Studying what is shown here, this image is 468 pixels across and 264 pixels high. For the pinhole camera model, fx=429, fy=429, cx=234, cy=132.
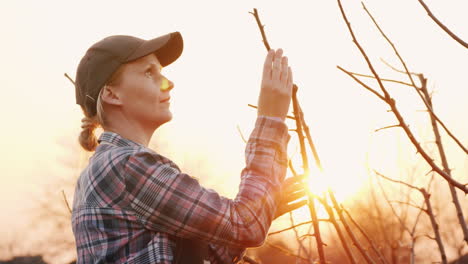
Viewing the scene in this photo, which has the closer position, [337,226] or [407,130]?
[407,130]

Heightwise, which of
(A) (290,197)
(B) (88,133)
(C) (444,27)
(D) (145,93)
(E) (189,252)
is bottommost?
(E) (189,252)

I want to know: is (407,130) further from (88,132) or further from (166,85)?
(88,132)

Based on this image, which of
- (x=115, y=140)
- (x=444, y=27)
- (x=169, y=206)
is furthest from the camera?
(x=115, y=140)

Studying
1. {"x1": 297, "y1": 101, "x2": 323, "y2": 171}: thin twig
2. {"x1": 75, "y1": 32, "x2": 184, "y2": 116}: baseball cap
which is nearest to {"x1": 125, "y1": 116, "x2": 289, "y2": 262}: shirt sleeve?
{"x1": 297, "y1": 101, "x2": 323, "y2": 171}: thin twig

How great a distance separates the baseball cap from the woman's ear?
3 cm

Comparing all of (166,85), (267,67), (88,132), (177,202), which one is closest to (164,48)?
(166,85)

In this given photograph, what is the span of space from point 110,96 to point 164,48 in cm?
33

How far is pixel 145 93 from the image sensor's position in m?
1.58

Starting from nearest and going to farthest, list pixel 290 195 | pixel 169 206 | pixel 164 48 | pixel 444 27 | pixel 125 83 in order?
pixel 444 27 < pixel 169 206 < pixel 290 195 < pixel 125 83 < pixel 164 48

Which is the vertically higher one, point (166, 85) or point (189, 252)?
point (166, 85)

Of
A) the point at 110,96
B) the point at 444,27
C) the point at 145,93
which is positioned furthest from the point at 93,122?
the point at 444,27

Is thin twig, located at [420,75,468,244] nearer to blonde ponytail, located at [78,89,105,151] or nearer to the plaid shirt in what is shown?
the plaid shirt

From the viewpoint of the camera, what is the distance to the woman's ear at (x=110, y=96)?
159cm

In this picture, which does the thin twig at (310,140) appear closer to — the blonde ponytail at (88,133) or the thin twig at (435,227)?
the thin twig at (435,227)
